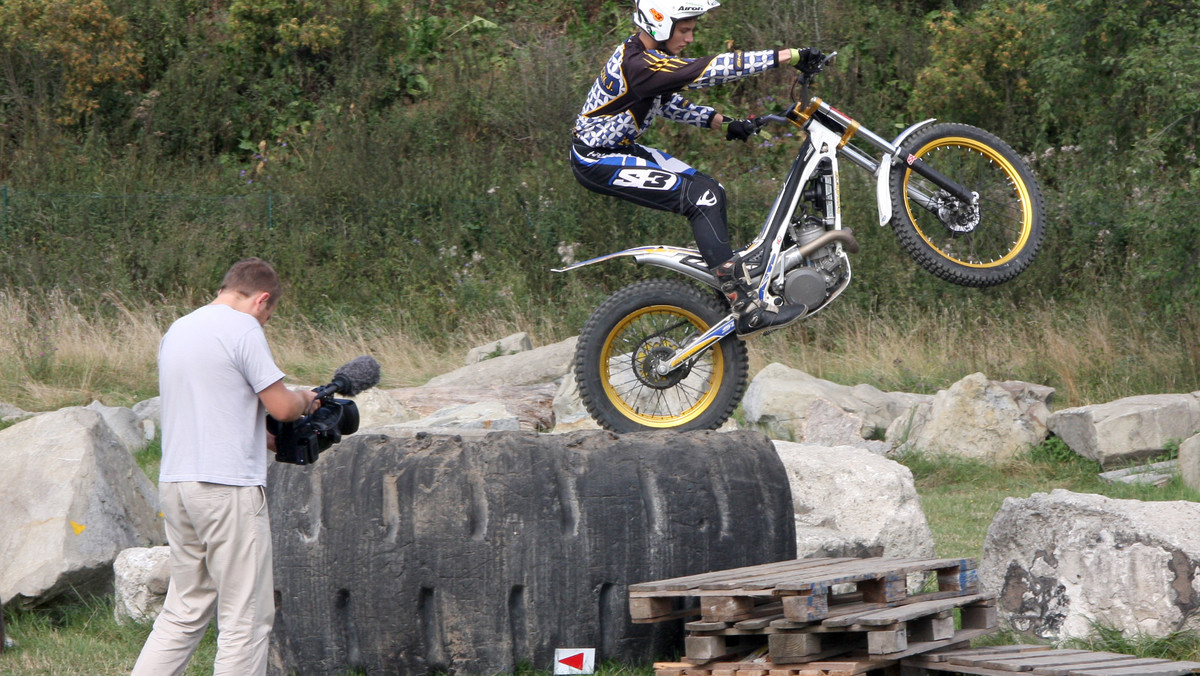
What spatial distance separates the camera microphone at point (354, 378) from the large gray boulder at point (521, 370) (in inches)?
293

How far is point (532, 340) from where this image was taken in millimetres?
15617

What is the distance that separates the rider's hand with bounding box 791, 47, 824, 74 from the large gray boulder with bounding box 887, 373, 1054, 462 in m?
4.89

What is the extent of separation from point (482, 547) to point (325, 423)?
34.7 inches

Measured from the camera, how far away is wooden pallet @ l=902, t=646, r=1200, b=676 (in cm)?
457

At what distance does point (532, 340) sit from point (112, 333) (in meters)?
5.39

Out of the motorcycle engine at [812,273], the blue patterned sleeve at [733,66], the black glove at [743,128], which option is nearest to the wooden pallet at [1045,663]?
the motorcycle engine at [812,273]

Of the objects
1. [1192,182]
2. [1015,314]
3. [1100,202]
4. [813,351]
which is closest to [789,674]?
[1192,182]

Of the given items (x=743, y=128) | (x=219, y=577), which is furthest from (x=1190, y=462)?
(x=219, y=577)

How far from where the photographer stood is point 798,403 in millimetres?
11031

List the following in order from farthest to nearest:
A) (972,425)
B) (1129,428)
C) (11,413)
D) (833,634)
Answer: (11,413) → (972,425) → (1129,428) → (833,634)

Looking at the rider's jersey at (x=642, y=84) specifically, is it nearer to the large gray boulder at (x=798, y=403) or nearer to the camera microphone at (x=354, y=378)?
the camera microphone at (x=354, y=378)

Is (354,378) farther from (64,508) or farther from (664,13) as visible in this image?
(664,13)

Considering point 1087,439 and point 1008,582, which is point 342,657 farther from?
point 1087,439

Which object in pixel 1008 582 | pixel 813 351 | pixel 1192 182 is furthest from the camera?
pixel 813 351
